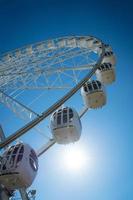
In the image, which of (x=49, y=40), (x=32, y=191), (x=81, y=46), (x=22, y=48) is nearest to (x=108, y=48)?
(x=81, y=46)

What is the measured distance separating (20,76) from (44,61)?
233 centimetres

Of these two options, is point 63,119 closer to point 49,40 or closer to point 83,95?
point 83,95

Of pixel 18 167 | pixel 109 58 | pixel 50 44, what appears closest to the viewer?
pixel 18 167

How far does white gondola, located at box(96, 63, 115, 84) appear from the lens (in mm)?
31031

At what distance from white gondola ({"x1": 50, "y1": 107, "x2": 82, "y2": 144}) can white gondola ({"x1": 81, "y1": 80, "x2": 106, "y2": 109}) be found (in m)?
4.96

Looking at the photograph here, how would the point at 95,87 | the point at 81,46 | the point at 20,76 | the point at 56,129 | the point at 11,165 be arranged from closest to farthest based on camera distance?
1. the point at 11,165
2. the point at 56,129
3. the point at 95,87
4. the point at 20,76
5. the point at 81,46

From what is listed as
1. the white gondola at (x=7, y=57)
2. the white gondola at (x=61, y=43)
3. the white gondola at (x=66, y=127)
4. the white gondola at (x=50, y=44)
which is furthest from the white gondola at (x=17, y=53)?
the white gondola at (x=66, y=127)

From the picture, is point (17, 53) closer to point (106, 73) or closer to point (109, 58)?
point (109, 58)

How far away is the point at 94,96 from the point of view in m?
25.8

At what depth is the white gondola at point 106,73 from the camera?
31031 millimetres

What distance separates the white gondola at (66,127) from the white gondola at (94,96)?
4961 millimetres

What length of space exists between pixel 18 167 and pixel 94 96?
10.4 metres

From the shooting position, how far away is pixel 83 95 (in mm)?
26062

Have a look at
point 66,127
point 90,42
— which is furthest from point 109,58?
Result: point 66,127
